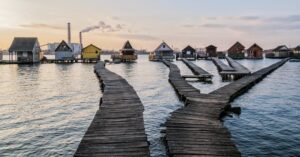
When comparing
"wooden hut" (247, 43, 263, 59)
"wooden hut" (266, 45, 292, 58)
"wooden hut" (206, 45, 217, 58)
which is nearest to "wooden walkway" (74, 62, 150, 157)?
"wooden hut" (206, 45, 217, 58)

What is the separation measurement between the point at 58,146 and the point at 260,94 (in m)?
23.4

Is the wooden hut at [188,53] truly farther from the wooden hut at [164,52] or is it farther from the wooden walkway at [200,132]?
the wooden walkway at [200,132]

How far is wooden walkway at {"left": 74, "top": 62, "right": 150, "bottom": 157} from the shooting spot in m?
12.7

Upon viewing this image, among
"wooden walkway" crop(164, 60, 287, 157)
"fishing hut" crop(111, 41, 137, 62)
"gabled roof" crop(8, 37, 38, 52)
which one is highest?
"gabled roof" crop(8, 37, 38, 52)

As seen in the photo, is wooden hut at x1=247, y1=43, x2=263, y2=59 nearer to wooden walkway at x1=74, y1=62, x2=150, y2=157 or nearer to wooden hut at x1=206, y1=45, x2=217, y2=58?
wooden hut at x1=206, y1=45, x2=217, y2=58

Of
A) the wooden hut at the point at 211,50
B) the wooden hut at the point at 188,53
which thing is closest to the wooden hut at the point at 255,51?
the wooden hut at the point at 211,50

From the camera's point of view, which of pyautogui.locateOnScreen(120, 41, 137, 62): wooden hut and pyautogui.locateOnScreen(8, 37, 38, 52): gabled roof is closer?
pyautogui.locateOnScreen(8, 37, 38, 52): gabled roof

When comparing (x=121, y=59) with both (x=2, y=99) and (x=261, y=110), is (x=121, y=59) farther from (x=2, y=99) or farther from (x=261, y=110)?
(x=261, y=110)

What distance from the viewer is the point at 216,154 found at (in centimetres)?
1241

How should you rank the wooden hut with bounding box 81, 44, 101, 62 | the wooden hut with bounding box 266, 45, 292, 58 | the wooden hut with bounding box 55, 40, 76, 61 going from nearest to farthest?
the wooden hut with bounding box 55, 40, 76, 61
the wooden hut with bounding box 81, 44, 101, 62
the wooden hut with bounding box 266, 45, 292, 58

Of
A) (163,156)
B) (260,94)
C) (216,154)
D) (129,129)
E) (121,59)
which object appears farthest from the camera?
(121,59)

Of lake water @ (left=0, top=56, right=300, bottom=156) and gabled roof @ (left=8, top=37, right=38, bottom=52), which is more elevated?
gabled roof @ (left=8, top=37, right=38, bottom=52)

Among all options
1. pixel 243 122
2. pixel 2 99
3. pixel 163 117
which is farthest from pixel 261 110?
pixel 2 99

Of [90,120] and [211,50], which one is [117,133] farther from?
[211,50]
